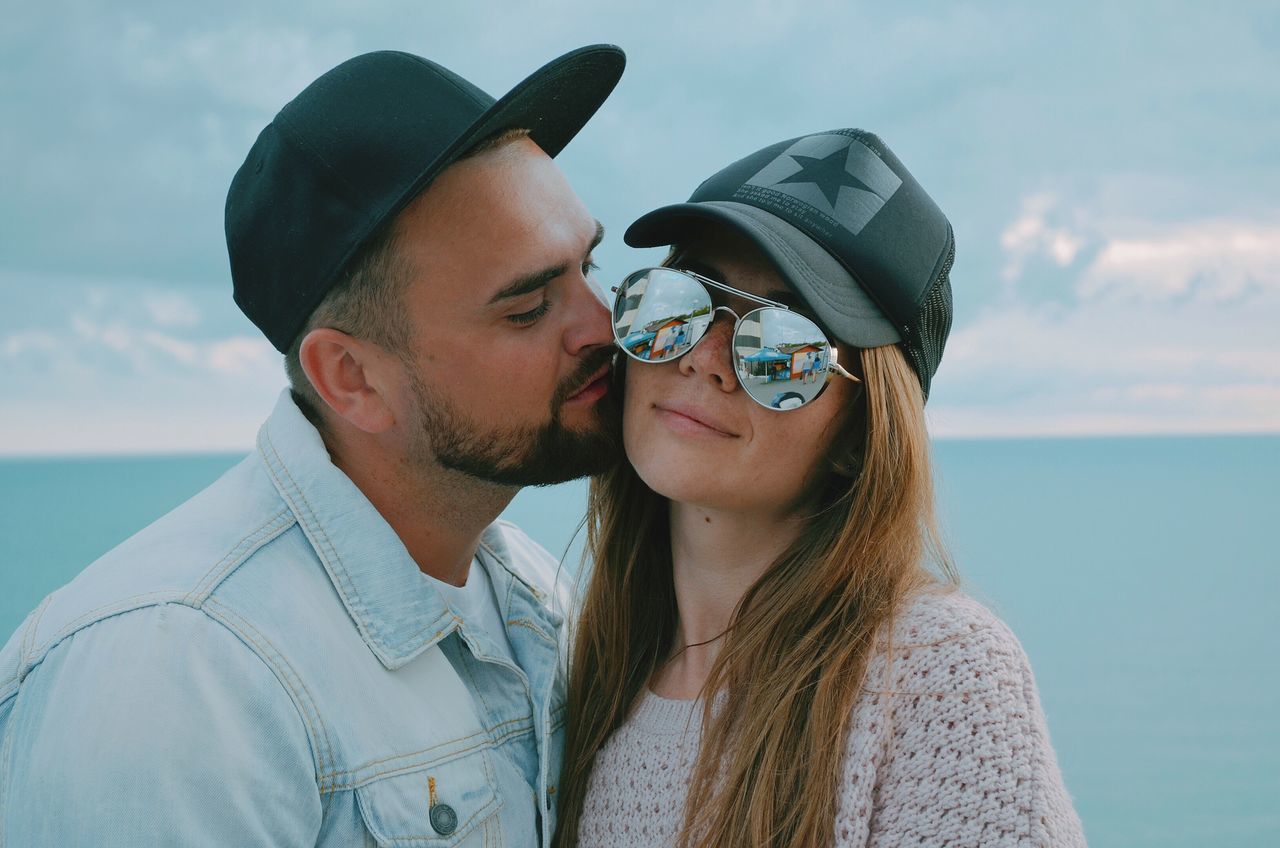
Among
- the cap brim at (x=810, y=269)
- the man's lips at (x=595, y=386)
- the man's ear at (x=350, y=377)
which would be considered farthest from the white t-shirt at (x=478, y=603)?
the cap brim at (x=810, y=269)

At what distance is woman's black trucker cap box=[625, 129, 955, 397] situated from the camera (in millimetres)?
2139

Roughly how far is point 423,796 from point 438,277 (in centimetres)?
113

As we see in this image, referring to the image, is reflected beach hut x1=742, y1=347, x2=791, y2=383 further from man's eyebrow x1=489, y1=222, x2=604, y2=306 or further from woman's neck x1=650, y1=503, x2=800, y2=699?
man's eyebrow x1=489, y1=222, x2=604, y2=306

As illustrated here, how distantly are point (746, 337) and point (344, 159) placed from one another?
0.94m

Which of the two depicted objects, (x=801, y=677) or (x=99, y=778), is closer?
(x=99, y=778)

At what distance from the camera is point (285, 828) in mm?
1987

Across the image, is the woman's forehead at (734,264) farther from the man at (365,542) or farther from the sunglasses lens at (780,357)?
the man at (365,542)

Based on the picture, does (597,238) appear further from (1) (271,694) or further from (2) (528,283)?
(1) (271,694)

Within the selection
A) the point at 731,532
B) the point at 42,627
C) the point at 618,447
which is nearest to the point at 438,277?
the point at 618,447

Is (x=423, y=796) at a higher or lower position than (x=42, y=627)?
lower

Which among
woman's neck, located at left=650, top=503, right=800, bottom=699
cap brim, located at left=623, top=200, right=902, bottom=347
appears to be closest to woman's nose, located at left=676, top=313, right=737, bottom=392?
cap brim, located at left=623, top=200, right=902, bottom=347

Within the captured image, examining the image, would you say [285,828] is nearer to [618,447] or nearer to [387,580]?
[387,580]

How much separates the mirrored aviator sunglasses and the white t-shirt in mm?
749

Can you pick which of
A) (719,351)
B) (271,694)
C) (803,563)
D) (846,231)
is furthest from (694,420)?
(271,694)
